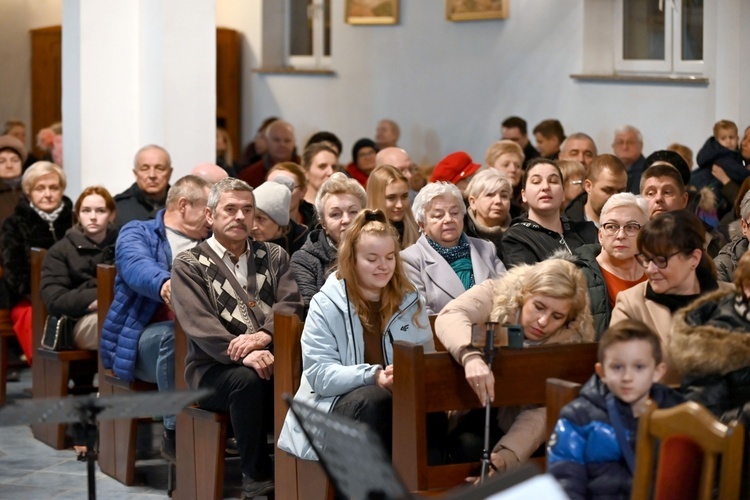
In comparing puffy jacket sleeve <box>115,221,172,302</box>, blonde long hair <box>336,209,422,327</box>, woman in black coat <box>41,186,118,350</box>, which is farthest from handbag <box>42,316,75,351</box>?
blonde long hair <box>336,209,422,327</box>

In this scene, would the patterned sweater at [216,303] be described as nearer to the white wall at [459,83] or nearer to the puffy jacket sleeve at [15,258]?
the puffy jacket sleeve at [15,258]

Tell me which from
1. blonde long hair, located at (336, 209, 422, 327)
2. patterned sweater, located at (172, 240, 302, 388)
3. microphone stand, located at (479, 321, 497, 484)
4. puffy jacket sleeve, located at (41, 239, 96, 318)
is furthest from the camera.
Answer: puffy jacket sleeve, located at (41, 239, 96, 318)

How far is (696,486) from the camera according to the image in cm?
343

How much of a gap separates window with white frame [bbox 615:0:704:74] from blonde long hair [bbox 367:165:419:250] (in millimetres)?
4418

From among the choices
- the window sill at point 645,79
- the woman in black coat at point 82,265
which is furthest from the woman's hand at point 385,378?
the window sill at point 645,79

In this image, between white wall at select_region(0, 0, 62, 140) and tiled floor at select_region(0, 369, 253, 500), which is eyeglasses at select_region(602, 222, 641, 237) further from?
white wall at select_region(0, 0, 62, 140)

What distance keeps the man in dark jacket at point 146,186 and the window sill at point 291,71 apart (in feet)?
19.9

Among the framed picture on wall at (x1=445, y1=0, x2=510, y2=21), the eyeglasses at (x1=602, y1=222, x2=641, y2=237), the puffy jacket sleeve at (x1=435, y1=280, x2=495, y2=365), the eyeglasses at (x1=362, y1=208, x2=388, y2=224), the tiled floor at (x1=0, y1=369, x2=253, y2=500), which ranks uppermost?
the framed picture on wall at (x1=445, y1=0, x2=510, y2=21)

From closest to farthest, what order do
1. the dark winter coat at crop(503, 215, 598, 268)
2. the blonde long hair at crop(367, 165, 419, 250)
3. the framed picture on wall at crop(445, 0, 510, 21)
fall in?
1. the dark winter coat at crop(503, 215, 598, 268)
2. the blonde long hair at crop(367, 165, 419, 250)
3. the framed picture on wall at crop(445, 0, 510, 21)

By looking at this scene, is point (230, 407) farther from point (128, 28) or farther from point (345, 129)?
point (345, 129)

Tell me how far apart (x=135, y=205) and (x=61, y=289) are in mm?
955

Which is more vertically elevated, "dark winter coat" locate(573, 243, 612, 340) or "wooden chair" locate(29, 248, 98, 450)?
"dark winter coat" locate(573, 243, 612, 340)

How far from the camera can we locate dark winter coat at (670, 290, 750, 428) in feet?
12.6

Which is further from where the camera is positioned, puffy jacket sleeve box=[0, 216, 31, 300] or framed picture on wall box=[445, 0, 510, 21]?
framed picture on wall box=[445, 0, 510, 21]
